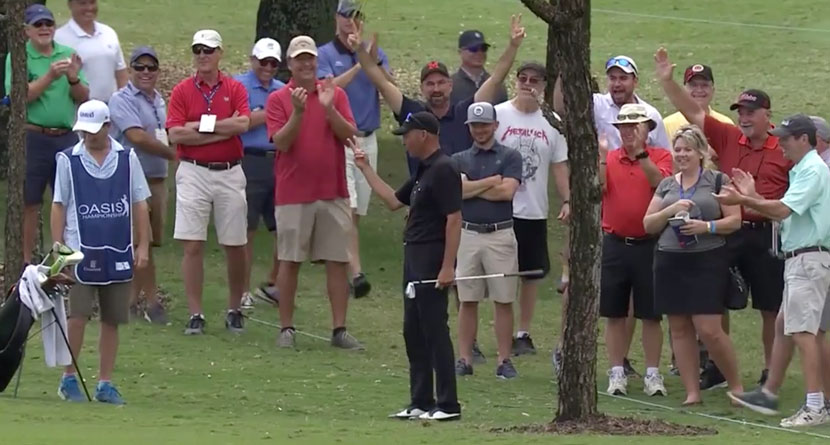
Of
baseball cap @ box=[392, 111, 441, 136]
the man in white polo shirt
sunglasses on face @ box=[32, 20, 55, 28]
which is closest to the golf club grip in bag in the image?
baseball cap @ box=[392, 111, 441, 136]

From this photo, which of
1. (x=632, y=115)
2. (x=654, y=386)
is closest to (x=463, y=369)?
(x=654, y=386)

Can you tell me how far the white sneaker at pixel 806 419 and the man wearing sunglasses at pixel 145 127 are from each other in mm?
5692

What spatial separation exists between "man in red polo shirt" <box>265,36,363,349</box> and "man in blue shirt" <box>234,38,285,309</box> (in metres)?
1.13

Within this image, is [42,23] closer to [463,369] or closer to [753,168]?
[463,369]

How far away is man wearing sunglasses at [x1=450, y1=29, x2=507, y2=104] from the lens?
15.4 metres

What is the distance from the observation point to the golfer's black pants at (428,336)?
11.5 metres

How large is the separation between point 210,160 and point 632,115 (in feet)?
12.7

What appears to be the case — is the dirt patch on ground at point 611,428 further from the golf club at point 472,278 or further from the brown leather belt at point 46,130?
the brown leather belt at point 46,130

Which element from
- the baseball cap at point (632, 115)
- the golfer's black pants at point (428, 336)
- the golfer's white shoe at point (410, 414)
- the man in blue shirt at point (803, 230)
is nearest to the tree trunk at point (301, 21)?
the baseball cap at point (632, 115)

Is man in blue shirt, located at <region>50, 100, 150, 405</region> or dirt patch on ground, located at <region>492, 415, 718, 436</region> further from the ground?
man in blue shirt, located at <region>50, 100, 150, 405</region>

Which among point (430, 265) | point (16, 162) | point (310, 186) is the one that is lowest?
point (430, 265)

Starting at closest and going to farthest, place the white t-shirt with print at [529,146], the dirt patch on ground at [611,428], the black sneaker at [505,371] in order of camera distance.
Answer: the dirt patch on ground at [611,428] → the black sneaker at [505,371] → the white t-shirt with print at [529,146]

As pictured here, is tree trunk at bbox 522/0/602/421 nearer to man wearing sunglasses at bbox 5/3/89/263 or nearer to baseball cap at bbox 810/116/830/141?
baseball cap at bbox 810/116/830/141

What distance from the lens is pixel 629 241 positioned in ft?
43.1
